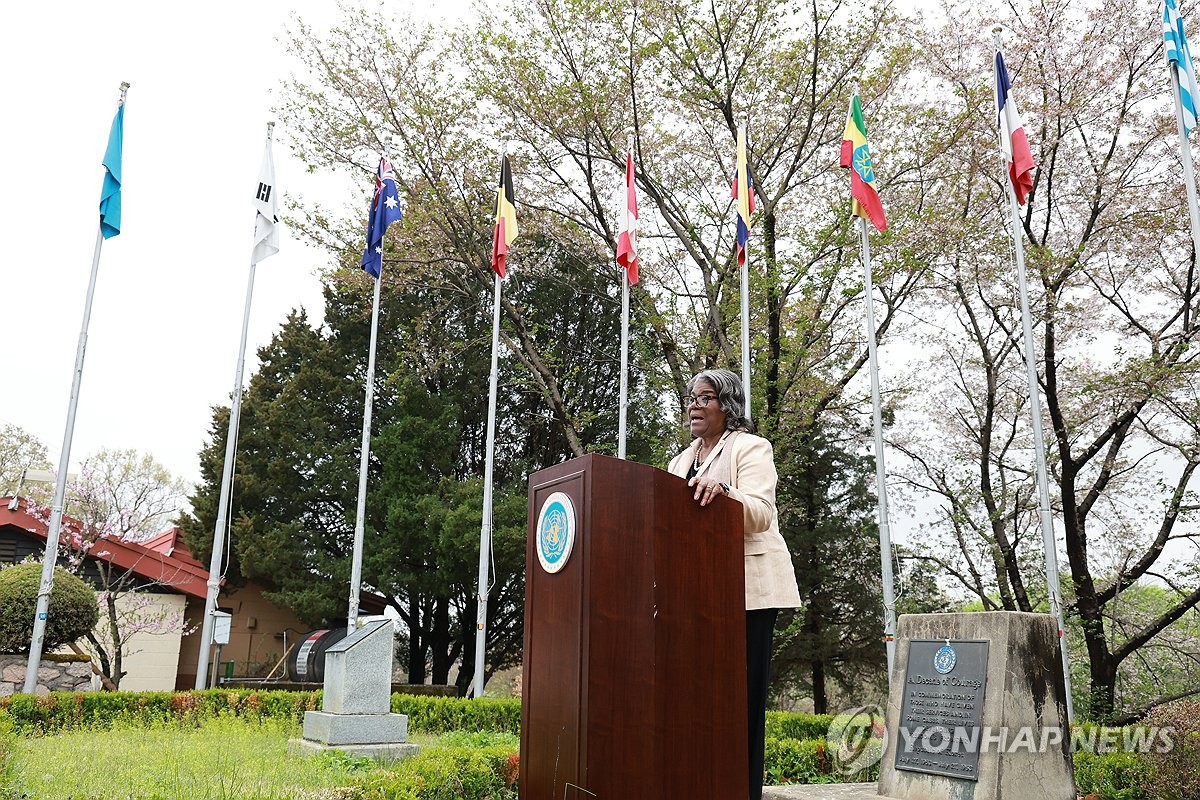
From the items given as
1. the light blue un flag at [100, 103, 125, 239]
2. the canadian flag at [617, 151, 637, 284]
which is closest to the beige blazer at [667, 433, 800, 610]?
the canadian flag at [617, 151, 637, 284]

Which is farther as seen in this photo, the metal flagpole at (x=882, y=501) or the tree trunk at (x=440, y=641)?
the tree trunk at (x=440, y=641)

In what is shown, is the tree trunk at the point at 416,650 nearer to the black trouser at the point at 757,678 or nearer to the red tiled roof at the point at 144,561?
the red tiled roof at the point at 144,561

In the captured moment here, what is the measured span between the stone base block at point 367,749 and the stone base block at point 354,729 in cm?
7

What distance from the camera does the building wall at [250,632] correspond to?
18766mm

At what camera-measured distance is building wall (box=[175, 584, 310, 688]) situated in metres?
18.8

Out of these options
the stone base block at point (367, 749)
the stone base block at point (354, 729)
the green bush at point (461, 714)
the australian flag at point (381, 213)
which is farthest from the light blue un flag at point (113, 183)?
the stone base block at point (367, 749)

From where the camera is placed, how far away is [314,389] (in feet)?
67.5

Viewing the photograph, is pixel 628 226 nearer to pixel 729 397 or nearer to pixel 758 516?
pixel 729 397

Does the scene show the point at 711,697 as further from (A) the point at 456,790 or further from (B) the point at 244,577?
(B) the point at 244,577

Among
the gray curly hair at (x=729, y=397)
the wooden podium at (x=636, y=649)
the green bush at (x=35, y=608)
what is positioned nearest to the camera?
the wooden podium at (x=636, y=649)

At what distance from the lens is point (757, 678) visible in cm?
293

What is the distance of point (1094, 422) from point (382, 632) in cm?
1115

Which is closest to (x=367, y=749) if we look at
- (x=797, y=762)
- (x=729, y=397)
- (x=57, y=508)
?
(x=797, y=762)

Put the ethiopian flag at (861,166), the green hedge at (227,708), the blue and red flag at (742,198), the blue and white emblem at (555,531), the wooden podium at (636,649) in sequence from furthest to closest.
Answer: the blue and red flag at (742,198), the ethiopian flag at (861,166), the green hedge at (227,708), the blue and white emblem at (555,531), the wooden podium at (636,649)
